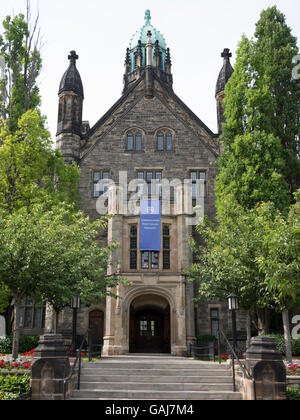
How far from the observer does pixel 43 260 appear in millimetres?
15570

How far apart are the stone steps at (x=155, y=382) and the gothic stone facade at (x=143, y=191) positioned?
7615 mm

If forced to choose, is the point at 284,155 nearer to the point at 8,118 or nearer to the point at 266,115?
the point at 266,115

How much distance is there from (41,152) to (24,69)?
5.90 m

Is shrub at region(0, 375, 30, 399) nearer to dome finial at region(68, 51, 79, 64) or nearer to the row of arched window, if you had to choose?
the row of arched window

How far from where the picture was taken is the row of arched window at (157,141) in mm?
28438

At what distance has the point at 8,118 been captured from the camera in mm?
22906

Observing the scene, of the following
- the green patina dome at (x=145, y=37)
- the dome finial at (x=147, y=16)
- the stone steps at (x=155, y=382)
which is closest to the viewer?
the stone steps at (x=155, y=382)

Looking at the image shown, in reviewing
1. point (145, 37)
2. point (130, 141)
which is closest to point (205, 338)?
point (130, 141)

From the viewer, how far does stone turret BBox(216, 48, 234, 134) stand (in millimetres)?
29172

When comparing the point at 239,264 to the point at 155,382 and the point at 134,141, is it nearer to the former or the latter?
the point at 155,382

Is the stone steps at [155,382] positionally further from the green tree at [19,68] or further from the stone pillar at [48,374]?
the green tree at [19,68]

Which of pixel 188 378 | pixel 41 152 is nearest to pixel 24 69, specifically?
pixel 41 152

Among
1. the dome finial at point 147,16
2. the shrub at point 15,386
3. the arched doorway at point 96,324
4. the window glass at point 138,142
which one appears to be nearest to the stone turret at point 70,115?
the window glass at point 138,142

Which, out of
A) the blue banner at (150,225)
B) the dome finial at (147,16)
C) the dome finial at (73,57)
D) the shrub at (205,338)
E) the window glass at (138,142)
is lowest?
the shrub at (205,338)
